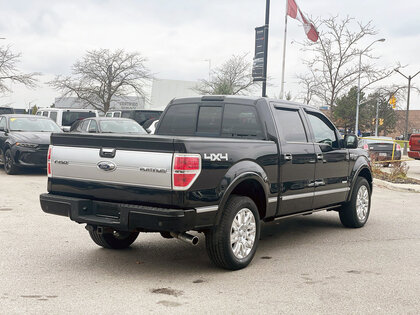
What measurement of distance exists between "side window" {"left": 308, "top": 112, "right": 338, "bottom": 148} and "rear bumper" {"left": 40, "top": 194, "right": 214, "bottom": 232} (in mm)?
2773

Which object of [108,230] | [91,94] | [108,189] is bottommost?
[108,230]

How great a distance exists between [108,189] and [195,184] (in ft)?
3.00

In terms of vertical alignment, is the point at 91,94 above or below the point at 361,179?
above

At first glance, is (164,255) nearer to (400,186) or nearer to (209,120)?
(209,120)

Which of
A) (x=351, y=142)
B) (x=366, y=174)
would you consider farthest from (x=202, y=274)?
(x=366, y=174)

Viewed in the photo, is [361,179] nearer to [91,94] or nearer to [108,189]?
[108,189]

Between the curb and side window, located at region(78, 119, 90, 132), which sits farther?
side window, located at region(78, 119, 90, 132)

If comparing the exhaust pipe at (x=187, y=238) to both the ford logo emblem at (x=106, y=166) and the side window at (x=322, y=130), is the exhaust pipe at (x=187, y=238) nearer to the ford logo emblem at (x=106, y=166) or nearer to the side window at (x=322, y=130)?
the ford logo emblem at (x=106, y=166)

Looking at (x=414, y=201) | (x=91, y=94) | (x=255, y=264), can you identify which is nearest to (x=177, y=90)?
(x=91, y=94)

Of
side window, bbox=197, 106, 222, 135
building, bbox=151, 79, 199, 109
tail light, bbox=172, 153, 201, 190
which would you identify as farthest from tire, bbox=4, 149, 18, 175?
building, bbox=151, 79, 199, 109

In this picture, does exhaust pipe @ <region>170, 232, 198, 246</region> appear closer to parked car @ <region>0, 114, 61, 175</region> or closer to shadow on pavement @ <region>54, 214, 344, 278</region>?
shadow on pavement @ <region>54, 214, 344, 278</region>

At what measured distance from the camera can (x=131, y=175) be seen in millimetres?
5160

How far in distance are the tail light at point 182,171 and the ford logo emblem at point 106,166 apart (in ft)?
2.27

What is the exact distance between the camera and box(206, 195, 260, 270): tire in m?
5.39
